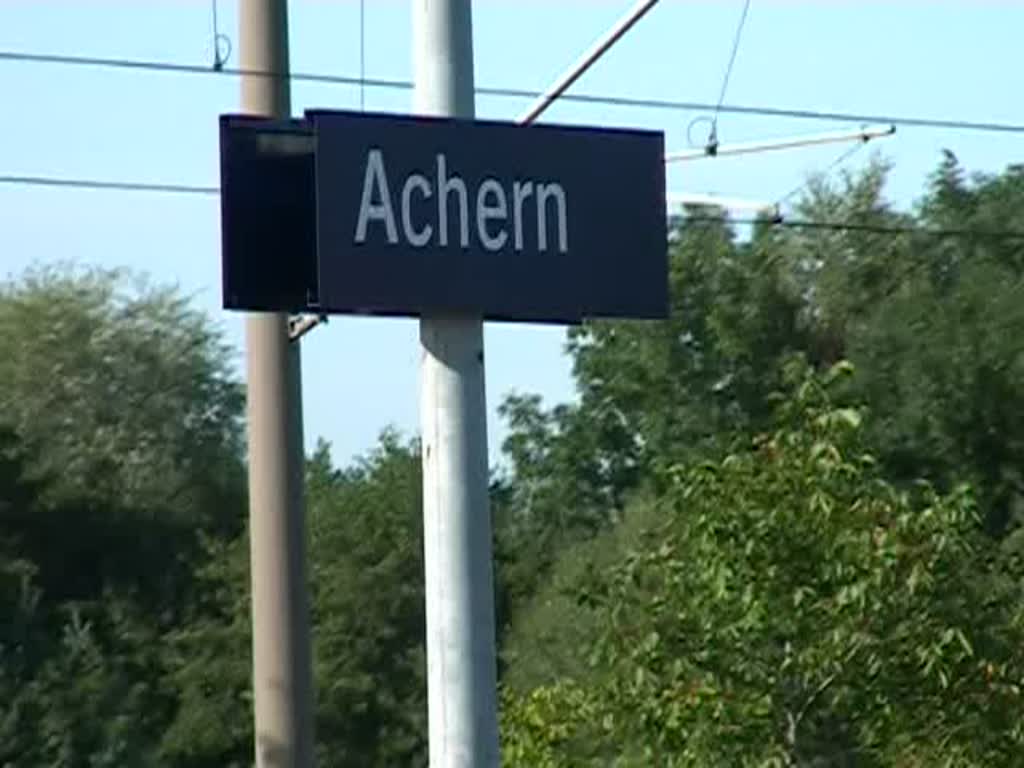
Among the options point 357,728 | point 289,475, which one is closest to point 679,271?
point 357,728

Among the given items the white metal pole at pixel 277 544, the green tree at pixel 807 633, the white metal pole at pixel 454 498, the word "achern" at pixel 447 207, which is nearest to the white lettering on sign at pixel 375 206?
the word "achern" at pixel 447 207

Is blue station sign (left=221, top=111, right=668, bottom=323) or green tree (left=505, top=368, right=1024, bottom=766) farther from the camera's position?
green tree (left=505, top=368, right=1024, bottom=766)

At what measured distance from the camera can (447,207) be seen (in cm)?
811

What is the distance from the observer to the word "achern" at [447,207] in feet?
26.4

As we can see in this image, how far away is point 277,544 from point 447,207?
5.52 meters

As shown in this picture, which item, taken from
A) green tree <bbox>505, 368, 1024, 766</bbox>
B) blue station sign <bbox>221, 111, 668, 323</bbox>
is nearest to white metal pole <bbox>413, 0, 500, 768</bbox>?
blue station sign <bbox>221, 111, 668, 323</bbox>

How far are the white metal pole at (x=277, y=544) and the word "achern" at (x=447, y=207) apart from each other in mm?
5166

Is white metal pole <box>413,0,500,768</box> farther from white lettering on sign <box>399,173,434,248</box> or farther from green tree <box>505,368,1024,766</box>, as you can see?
green tree <box>505,368,1024,766</box>

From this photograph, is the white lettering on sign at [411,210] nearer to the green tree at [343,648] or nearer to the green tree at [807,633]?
the green tree at [807,633]

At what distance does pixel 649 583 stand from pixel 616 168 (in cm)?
1113

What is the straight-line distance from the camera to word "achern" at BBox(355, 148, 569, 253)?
8.05 m

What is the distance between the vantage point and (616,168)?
841 centimetres

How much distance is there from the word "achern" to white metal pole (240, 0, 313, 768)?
5.17m

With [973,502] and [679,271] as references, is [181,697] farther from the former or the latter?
[973,502]
